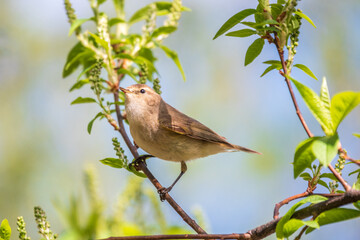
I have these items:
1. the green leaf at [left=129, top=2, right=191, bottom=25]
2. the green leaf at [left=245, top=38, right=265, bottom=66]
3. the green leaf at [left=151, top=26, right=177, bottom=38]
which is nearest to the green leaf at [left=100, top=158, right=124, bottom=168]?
the green leaf at [left=245, top=38, right=265, bottom=66]

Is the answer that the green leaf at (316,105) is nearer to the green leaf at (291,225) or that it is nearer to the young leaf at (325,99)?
the young leaf at (325,99)

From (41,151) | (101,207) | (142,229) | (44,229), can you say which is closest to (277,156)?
(41,151)

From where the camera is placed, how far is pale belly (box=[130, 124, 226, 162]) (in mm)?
3906

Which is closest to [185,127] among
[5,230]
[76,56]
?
[76,56]

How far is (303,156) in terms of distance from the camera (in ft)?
5.26

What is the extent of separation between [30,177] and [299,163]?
7.10 m

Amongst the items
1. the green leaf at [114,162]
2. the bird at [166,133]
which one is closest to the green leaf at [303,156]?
the green leaf at [114,162]

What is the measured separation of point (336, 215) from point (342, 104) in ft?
1.40

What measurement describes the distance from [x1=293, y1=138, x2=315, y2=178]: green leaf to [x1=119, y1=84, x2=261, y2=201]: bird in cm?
231

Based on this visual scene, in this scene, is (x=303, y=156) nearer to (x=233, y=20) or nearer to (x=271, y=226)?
(x=271, y=226)

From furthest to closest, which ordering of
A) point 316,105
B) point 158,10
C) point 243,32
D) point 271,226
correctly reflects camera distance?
point 158,10 < point 243,32 < point 271,226 < point 316,105

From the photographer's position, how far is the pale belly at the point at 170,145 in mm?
3906

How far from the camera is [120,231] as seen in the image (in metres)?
2.78

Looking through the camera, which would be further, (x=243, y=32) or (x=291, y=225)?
(x=243, y=32)
